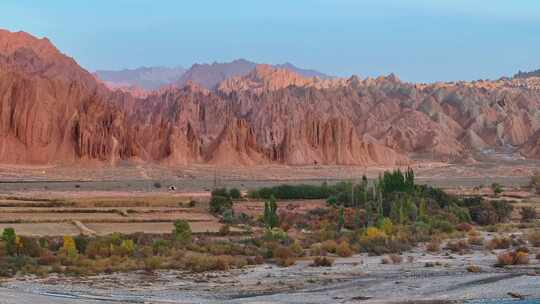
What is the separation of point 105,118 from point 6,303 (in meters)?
117

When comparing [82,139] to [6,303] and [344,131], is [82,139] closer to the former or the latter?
[344,131]

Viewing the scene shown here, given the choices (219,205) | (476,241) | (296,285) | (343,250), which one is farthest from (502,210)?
(296,285)

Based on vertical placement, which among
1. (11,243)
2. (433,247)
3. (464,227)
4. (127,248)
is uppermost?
(11,243)

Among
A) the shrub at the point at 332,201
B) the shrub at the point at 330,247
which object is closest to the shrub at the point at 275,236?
the shrub at the point at 330,247

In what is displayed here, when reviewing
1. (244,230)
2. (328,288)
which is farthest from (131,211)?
(328,288)

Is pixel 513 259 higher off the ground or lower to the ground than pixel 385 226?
lower

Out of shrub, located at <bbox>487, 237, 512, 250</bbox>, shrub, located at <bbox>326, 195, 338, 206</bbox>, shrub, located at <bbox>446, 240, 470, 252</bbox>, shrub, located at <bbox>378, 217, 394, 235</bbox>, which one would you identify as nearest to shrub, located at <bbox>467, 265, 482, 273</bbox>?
shrub, located at <bbox>446, 240, 470, 252</bbox>

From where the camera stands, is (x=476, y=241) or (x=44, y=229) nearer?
(x=476, y=241)

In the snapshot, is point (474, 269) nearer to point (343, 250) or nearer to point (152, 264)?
point (343, 250)

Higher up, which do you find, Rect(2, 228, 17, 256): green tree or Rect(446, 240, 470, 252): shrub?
Rect(2, 228, 17, 256): green tree

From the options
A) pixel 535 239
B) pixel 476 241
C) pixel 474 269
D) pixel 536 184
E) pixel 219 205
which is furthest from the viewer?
pixel 536 184

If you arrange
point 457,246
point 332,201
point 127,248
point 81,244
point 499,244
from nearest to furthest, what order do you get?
point 127,248
point 81,244
point 457,246
point 499,244
point 332,201

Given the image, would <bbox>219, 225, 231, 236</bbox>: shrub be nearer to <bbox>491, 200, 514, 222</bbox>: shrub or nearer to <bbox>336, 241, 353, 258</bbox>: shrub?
<bbox>336, 241, 353, 258</bbox>: shrub

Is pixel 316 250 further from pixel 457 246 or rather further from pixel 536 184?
pixel 536 184
